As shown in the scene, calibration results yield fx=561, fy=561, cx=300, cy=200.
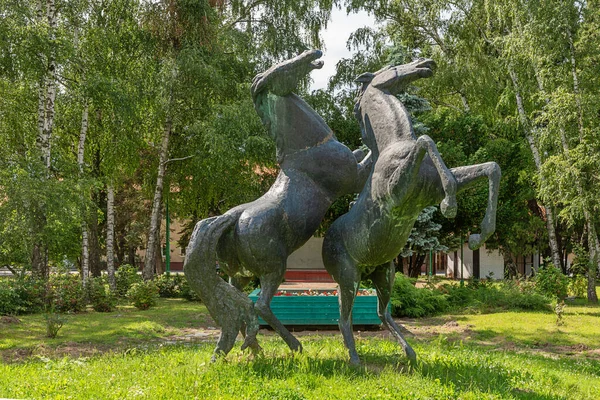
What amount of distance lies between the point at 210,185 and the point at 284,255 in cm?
1332

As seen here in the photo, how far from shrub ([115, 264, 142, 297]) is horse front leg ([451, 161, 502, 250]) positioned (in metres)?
13.9

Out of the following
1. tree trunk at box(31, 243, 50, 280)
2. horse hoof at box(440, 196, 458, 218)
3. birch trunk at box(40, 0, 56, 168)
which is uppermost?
birch trunk at box(40, 0, 56, 168)

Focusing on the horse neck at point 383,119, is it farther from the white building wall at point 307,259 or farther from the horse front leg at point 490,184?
the white building wall at point 307,259

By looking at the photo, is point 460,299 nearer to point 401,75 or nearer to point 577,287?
point 577,287

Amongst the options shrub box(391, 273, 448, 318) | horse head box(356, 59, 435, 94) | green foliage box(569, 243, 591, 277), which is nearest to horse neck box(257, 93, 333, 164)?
horse head box(356, 59, 435, 94)

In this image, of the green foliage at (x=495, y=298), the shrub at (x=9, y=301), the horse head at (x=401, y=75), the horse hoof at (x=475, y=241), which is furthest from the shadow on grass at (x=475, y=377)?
the shrub at (x=9, y=301)

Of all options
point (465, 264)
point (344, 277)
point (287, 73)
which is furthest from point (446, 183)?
point (465, 264)

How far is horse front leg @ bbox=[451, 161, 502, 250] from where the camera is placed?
4301mm

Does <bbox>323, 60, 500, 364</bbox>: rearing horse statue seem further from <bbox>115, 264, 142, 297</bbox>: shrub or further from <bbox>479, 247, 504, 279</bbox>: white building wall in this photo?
<bbox>479, 247, 504, 279</bbox>: white building wall

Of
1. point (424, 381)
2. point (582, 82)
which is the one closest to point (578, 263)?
point (582, 82)

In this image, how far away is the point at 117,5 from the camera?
51.2 feet

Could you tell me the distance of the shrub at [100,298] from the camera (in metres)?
14.0

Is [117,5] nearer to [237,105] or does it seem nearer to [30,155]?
[237,105]

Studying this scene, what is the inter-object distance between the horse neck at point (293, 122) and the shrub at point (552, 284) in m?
11.6
